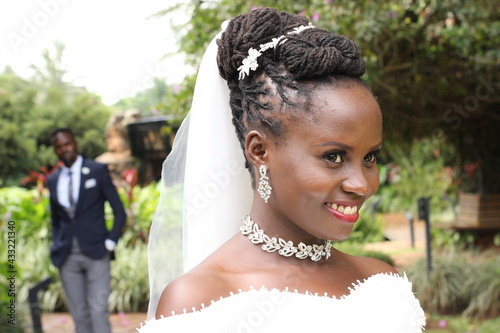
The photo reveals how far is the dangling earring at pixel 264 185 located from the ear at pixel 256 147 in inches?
0.8

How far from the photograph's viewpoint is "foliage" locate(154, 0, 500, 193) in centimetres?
523

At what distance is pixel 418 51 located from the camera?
6383 mm

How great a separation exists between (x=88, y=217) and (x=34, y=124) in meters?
18.0

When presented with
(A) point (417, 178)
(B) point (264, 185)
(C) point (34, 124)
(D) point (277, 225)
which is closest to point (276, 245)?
(D) point (277, 225)

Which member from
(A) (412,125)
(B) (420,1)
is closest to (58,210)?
(B) (420,1)

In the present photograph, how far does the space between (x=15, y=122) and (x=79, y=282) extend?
16.0 m

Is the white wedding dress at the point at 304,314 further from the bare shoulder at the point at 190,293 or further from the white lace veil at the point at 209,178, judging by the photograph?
the white lace veil at the point at 209,178

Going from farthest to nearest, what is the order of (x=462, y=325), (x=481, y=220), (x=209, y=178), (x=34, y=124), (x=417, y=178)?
(x=34, y=124) → (x=417, y=178) → (x=481, y=220) → (x=462, y=325) → (x=209, y=178)

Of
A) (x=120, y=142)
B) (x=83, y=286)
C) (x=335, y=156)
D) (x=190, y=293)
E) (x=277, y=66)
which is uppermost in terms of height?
(x=277, y=66)

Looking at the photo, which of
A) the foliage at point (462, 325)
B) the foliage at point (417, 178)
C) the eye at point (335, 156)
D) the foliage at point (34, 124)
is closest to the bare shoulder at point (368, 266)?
the eye at point (335, 156)

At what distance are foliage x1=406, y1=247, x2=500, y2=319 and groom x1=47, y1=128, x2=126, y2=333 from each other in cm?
349

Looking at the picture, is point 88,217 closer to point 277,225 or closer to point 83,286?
point 83,286

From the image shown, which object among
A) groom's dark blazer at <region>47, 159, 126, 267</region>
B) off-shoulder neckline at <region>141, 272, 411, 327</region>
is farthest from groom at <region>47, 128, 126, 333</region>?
off-shoulder neckline at <region>141, 272, 411, 327</region>

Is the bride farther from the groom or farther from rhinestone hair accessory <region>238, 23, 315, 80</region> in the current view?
the groom
